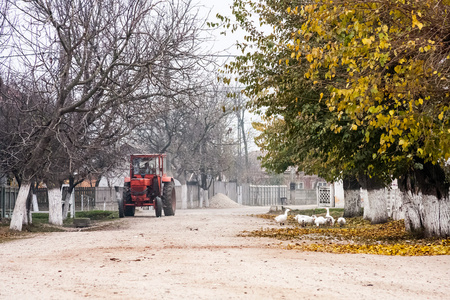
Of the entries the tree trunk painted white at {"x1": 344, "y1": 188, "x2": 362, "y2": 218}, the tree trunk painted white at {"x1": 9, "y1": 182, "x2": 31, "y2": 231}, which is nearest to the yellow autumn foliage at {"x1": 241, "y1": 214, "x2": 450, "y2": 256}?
the tree trunk painted white at {"x1": 344, "y1": 188, "x2": 362, "y2": 218}

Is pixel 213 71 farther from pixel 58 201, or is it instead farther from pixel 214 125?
pixel 214 125

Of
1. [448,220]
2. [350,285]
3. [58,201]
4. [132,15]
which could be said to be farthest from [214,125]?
[350,285]

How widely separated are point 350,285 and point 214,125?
43.2m

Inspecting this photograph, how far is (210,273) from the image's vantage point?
9266 mm

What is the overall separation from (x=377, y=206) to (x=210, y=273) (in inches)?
653

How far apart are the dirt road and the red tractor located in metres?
15.5

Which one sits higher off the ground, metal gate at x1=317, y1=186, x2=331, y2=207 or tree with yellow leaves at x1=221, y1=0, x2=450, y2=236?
tree with yellow leaves at x1=221, y1=0, x2=450, y2=236

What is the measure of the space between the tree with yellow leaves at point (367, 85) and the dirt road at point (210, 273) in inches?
87.7

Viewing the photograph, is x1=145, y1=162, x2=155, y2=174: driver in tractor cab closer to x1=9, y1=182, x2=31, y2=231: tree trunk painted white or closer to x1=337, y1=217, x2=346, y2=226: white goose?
x1=337, y1=217, x2=346, y2=226: white goose

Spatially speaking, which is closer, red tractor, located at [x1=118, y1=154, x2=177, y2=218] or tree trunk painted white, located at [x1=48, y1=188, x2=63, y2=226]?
tree trunk painted white, located at [x1=48, y1=188, x2=63, y2=226]

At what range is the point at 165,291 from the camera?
7.61 metres

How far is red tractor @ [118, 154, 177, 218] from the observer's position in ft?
98.3

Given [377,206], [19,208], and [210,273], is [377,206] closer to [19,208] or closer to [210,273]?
[19,208]

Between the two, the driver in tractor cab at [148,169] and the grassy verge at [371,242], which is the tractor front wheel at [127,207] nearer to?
the driver in tractor cab at [148,169]
